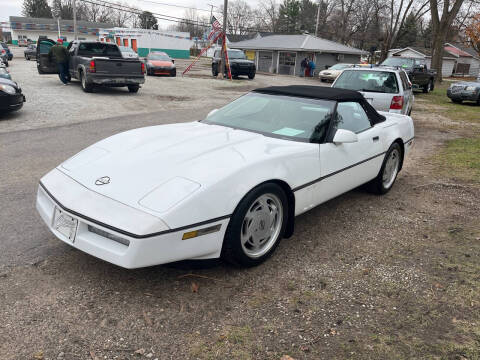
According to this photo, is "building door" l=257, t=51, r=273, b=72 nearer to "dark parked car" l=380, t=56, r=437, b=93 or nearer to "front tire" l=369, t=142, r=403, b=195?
"dark parked car" l=380, t=56, r=437, b=93

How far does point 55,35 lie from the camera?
72.2m

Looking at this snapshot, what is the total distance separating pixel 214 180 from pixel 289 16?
84.1 m

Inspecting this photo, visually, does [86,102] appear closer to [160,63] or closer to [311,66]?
[160,63]

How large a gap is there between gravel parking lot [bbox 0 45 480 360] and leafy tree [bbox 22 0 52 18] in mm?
101289

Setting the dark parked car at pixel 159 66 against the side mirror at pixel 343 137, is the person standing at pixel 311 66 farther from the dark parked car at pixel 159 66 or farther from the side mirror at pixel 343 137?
the side mirror at pixel 343 137

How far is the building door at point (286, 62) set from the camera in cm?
3581

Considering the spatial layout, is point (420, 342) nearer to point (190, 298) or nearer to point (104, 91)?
point (190, 298)

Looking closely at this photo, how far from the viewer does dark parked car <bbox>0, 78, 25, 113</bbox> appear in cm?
877

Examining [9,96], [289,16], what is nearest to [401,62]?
[9,96]

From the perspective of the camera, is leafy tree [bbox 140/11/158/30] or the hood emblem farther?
leafy tree [bbox 140/11/158/30]

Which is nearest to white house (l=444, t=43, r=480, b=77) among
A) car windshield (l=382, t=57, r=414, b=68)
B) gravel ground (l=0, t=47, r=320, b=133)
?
car windshield (l=382, t=57, r=414, b=68)

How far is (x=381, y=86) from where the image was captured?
29.6 feet

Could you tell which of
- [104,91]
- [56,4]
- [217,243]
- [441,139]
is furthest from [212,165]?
[56,4]

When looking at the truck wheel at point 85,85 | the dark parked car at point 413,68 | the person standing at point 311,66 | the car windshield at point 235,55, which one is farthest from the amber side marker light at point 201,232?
the person standing at point 311,66
